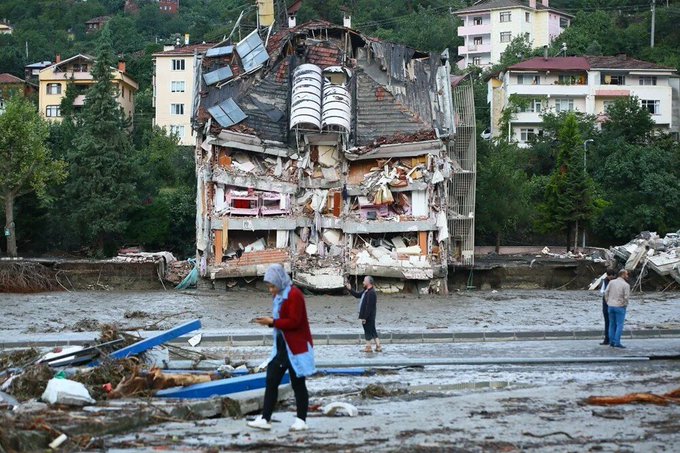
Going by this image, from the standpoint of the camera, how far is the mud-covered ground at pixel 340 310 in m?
31.8

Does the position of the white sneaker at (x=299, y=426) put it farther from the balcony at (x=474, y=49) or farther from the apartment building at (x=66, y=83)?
the balcony at (x=474, y=49)

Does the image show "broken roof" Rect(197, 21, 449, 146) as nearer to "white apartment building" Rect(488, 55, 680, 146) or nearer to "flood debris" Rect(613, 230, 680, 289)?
"flood debris" Rect(613, 230, 680, 289)

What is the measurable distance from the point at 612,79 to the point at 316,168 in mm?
45836

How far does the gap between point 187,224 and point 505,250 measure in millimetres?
15614

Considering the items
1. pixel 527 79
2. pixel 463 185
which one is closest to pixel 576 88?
pixel 527 79

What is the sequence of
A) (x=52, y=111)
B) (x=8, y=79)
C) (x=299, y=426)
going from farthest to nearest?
(x=8, y=79), (x=52, y=111), (x=299, y=426)

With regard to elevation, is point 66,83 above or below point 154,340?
above

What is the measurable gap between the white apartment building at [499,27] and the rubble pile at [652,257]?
5175cm

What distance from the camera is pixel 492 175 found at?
61.1 m

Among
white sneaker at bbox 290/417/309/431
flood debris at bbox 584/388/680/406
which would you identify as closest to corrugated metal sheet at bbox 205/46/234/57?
flood debris at bbox 584/388/680/406

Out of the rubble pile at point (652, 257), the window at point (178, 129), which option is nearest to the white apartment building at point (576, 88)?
the window at point (178, 129)

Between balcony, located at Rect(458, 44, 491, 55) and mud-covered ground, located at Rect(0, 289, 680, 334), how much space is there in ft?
189

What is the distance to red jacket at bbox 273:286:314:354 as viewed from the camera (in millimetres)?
14422

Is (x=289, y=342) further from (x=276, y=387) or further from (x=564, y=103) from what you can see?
(x=564, y=103)
